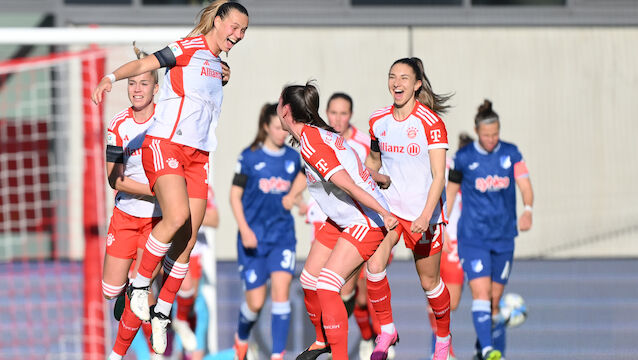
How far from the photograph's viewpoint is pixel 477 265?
22.7 feet

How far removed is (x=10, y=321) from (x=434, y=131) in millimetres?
7006

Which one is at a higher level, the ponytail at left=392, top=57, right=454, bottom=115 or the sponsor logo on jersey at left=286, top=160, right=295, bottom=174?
the ponytail at left=392, top=57, right=454, bottom=115

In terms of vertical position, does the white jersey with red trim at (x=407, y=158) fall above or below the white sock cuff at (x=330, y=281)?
above

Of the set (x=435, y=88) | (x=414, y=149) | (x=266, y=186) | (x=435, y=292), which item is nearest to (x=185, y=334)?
(x=266, y=186)

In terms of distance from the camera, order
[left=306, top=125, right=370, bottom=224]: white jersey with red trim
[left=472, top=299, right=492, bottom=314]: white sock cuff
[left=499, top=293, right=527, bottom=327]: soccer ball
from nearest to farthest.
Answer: [left=472, top=299, right=492, bottom=314]: white sock cuff, [left=306, top=125, right=370, bottom=224]: white jersey with red trim, [left=499, top=293, right=527, bottom=327]: soccer ball

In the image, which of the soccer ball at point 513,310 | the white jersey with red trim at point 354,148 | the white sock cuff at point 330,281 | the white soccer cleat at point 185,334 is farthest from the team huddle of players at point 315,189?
the soccer ball at point 513,310

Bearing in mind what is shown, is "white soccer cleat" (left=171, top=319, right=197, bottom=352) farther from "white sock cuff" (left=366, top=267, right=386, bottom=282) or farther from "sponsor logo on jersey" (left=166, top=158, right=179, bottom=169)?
"sponsor logo on jersey" (left=166, top=158, right=179, bottom=169)

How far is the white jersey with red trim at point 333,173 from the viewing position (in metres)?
5.17

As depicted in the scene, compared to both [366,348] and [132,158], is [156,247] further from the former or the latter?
[366,348]

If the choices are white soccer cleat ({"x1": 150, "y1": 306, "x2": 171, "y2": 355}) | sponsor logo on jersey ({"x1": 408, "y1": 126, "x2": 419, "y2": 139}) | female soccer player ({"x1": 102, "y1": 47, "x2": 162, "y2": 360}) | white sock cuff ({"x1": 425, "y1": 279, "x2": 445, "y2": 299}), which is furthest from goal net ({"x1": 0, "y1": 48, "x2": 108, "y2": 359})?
sponsor logo on jersey ({"x1": 408, "y1": 126, "x2": 419, "y2": 139})

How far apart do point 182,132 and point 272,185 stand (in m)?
2.14

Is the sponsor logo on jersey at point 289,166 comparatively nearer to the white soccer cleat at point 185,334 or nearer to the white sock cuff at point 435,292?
the white soccer cleat at point 185,334

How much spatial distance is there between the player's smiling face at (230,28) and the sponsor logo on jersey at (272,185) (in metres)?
2.14

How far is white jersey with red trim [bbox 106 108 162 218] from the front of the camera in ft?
19.4
